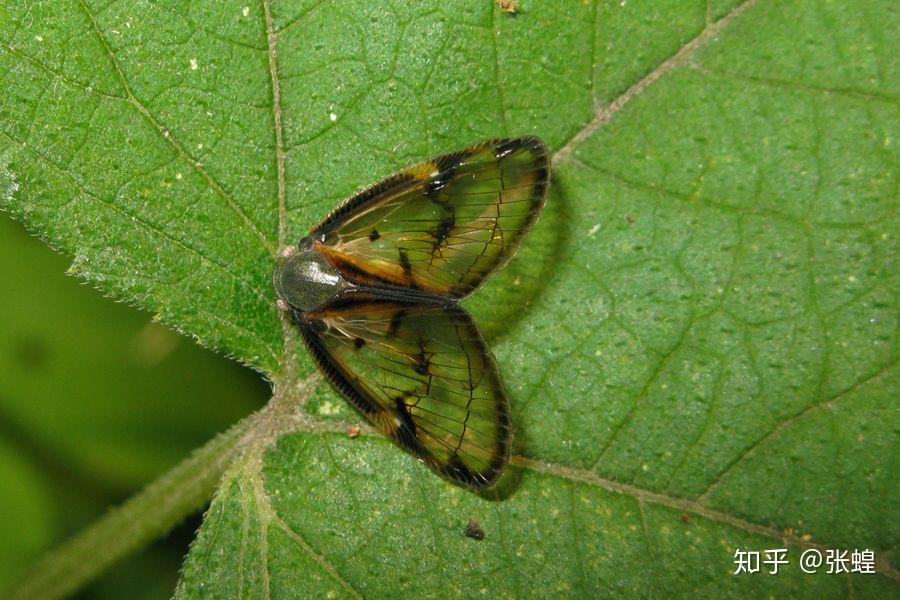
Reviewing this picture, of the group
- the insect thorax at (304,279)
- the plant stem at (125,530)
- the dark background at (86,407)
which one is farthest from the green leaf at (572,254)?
the dark background at (86,407)

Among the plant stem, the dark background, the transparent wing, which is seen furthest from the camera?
the dark background

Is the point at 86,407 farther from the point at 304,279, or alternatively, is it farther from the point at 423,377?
the point at 423,377

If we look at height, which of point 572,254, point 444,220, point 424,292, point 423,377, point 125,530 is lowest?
point 125,530

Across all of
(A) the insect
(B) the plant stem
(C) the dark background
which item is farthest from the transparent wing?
(C) the dark background

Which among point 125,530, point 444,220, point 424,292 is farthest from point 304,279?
point 125,530

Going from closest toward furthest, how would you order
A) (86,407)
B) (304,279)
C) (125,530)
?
(304,279)
(125,530)
(86,407)

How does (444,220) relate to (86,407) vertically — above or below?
above

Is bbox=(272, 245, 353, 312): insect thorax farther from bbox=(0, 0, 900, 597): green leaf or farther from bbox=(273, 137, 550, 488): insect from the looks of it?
bbox=(0, 0, 900, 597): green leaf
